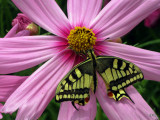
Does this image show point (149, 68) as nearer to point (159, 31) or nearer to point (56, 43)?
point (56, 43)

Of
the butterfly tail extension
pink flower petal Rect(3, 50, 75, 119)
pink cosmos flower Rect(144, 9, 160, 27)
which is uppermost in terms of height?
pink cosmos flower Rect(144, 9, 160, 27)

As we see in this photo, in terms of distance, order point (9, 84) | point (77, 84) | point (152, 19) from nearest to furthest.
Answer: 1. point (77, 84)
2. point (9, 84)
3. point (152, 19)

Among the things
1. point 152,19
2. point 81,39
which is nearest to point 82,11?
point 81,39

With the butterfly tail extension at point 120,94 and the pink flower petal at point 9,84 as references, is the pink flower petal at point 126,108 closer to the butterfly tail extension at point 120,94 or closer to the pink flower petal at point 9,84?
the butterfly tail extension at point 120,94

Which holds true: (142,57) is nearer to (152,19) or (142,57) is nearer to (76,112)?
(76,112)

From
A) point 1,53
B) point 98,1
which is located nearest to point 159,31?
point 98,1

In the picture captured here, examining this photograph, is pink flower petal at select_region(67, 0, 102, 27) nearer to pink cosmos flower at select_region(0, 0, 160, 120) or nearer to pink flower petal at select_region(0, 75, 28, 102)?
pink cosmos flower at select_region(0, 0, 160, 120)

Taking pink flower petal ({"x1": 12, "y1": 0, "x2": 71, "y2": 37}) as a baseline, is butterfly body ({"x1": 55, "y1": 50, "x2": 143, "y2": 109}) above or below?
below

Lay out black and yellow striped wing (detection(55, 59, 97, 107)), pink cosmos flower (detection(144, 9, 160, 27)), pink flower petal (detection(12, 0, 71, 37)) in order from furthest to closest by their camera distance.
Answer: pink cosmos flower (detection(144, 9, 160, 27)) < pink flower petal (detection(12, 0, 71, 37)) < black and yellow striped wing (detection(55, 59, 97, 107))

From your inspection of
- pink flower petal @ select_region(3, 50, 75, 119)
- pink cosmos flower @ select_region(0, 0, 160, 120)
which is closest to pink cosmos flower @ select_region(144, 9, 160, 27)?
pink cosmos flower @ select_region(0, 0, 160, 120)
